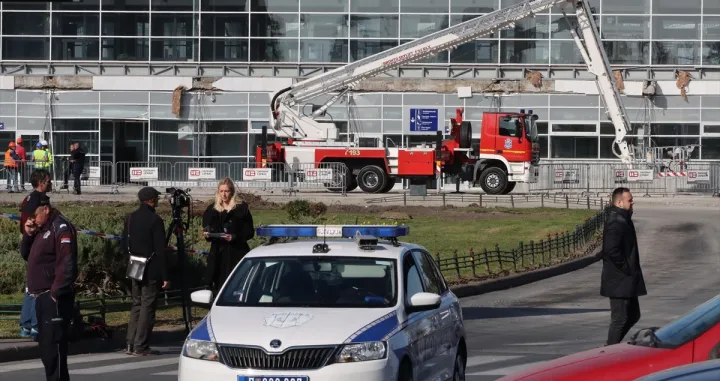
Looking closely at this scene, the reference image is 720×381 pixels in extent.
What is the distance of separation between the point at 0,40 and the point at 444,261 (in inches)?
1450

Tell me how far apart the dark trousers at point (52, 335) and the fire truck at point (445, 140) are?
110 ft

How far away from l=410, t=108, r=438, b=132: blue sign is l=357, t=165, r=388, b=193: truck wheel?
828 cm

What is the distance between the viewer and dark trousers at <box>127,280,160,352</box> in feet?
44.1

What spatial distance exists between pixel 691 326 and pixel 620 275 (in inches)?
169

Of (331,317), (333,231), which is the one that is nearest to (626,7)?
(333,231)

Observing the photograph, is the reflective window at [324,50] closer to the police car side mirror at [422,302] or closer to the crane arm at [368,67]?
the crane arm at [368,67]

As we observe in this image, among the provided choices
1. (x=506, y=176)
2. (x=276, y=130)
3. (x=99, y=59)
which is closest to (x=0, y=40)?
(x=99, y=59)

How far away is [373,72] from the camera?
4778 centimetres

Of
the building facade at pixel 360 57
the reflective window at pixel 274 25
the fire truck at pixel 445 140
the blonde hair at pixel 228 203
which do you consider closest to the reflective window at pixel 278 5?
the building facade at pixel 360 57

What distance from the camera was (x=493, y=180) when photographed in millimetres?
45125

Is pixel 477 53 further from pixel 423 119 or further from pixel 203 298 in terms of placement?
pixel 203 298

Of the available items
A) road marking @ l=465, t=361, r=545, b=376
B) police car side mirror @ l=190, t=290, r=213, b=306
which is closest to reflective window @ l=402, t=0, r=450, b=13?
road marking @ l=465, t=361, r=545, b=376

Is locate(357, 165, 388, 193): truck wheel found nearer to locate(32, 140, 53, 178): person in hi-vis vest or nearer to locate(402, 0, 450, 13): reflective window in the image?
locate(32, 140, 53, 178): person in hi-vis vest

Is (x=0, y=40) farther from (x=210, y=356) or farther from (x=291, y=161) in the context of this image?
(x=210, y=356)
